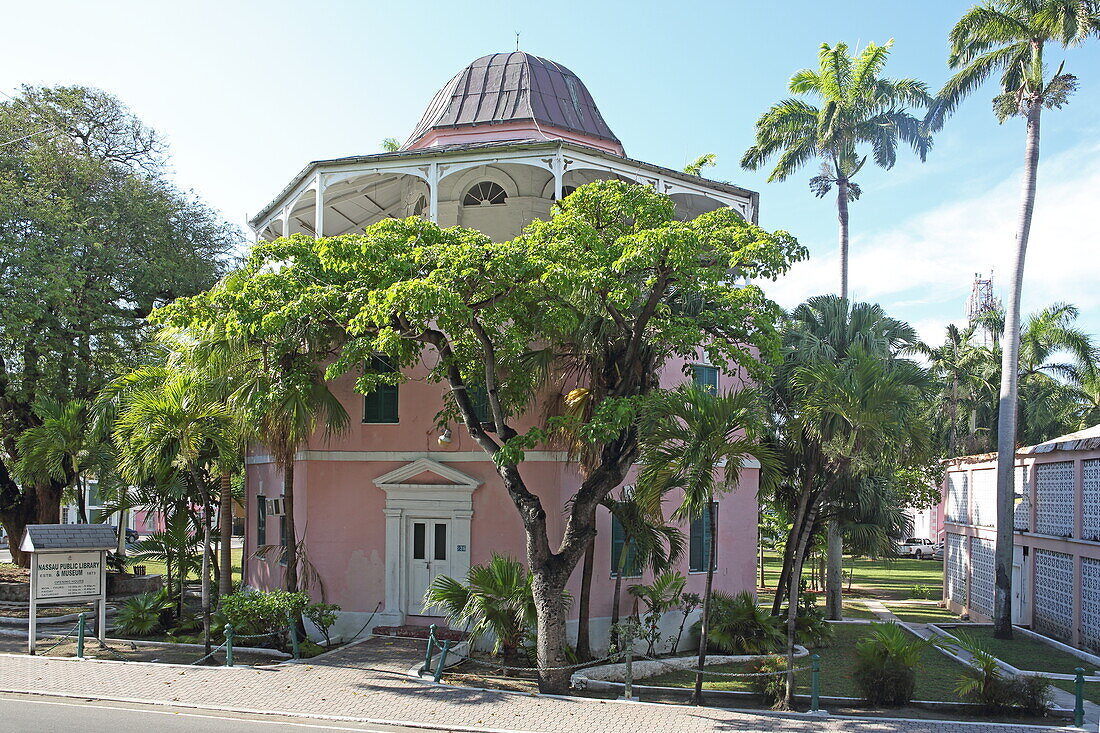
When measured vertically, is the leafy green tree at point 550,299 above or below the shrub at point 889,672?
above

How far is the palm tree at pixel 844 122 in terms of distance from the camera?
27.9 m

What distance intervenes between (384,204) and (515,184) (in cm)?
387

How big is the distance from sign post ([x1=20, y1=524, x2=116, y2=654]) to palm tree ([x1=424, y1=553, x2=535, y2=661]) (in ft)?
20.3

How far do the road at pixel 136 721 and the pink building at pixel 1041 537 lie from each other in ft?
48.7

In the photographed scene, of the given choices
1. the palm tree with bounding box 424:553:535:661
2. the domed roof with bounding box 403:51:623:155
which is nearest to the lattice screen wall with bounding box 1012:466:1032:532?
the domed roof with bounding box 403:51:623:155

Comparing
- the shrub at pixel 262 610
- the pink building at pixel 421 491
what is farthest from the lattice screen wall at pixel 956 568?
the shrub at pixel 262 610

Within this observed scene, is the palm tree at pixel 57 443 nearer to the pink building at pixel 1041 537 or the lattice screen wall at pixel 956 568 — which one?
the pink building at pixel 1041 537

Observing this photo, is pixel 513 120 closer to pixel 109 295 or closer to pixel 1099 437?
pixel 109 295

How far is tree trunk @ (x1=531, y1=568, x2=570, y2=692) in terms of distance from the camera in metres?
13.0

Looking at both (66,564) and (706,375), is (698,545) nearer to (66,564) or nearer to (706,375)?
(706,375)

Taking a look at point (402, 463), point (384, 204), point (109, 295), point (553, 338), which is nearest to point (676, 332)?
point (553, 338)

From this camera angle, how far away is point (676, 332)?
490 inches

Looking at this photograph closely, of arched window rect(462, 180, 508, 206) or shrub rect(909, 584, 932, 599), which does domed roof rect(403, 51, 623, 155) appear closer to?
arched window rect(462, 180, 508, 206)

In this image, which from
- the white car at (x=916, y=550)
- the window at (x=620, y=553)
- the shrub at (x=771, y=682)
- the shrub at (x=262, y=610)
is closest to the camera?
the shrub at (x=771, y=682)
